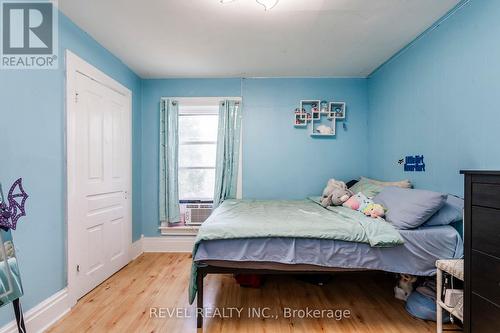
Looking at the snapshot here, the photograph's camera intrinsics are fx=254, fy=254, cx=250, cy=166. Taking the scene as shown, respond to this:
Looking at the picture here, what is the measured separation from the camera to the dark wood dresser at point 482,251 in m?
1.30

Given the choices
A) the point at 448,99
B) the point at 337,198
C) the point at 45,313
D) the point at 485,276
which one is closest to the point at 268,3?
the point at 448,99

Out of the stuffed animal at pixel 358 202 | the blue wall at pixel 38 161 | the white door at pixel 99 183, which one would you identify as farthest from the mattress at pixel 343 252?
the white door at pixel 99 183

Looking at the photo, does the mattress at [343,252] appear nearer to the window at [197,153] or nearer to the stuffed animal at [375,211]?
the stuffed animal at [375,211]

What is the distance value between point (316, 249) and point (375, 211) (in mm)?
701

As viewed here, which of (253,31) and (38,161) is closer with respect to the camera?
(38,161)

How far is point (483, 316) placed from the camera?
4.49 ft

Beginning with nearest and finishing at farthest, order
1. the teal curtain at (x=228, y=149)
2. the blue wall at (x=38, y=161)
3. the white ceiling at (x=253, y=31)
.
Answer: the blue wall at (x=38, y=161), the white ceiling at (x=253, y=31), the teal curtain at (x=228, y=149)

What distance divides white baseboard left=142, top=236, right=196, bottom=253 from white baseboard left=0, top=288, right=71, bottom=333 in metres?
1.51

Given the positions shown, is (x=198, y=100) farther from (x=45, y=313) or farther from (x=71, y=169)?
(x=45, y=313)

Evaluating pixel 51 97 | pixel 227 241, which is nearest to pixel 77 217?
pixel 51 97

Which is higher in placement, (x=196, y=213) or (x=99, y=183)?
(x=99, y=183)

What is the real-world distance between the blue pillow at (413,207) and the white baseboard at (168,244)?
2668mm

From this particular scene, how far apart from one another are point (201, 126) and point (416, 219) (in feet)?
9.48

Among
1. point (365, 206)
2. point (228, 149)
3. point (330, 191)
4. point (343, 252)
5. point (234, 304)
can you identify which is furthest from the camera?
point (228, 149)
